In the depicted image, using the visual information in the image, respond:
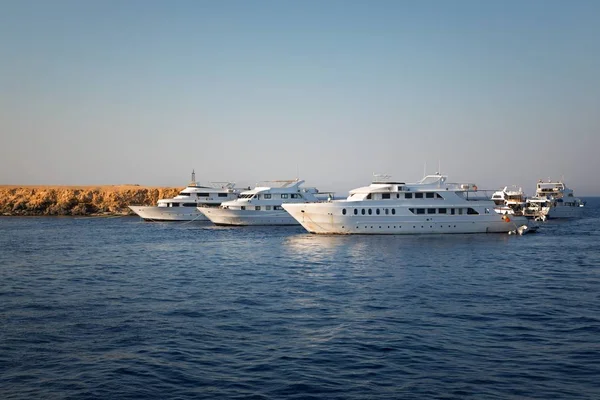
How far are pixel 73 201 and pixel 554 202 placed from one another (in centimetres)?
8444

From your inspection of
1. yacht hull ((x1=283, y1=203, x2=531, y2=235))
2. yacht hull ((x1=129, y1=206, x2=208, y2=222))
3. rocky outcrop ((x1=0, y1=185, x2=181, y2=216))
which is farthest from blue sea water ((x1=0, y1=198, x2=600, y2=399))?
rocky outcrop ((x1=0, y1=185, x2=181, y2=216))

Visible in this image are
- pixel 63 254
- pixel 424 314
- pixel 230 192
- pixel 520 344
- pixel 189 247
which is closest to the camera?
pixel 520 344

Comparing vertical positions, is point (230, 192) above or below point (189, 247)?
above

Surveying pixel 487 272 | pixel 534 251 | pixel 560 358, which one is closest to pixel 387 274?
pixel 487 272

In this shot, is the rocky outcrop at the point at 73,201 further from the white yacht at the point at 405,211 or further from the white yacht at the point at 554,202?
the white yacht at the point at 554,202

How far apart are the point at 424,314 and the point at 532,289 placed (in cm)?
796

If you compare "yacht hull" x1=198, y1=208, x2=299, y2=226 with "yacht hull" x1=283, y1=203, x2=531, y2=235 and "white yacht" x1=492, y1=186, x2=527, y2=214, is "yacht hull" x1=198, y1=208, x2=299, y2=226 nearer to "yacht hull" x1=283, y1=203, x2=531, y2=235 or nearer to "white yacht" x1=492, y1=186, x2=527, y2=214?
"yacht hull" x1=283, y1=203, x2=531, y2=235

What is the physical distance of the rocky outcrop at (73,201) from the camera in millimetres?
94188

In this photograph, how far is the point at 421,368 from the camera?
43.5ft

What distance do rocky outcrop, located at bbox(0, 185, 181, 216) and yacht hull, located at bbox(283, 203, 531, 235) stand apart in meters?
57.9

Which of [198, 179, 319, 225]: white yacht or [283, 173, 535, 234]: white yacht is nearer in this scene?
[283, 173, 535, 234]: white yacht

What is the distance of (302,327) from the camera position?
17.2 metres

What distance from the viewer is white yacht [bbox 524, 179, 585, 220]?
84.2m

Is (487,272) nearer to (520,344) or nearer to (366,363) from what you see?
(520,344)
